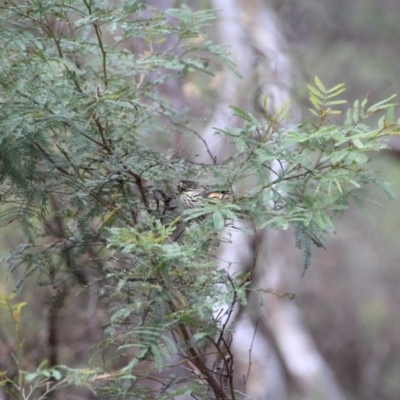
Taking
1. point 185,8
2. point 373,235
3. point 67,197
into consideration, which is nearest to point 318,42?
point 373,235

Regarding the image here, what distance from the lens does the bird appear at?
1.80 m

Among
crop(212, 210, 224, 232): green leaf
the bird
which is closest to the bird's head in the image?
the bird

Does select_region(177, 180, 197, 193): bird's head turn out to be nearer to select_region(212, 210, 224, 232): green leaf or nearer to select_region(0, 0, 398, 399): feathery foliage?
select_region(0, 0, 398, 399): feathery foliage

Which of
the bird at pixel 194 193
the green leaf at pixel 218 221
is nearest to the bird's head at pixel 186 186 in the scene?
the bird at pixel 194 193

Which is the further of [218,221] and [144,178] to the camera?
[144,178]

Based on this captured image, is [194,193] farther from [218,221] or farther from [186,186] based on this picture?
[218,221]

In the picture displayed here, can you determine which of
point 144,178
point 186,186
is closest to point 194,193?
point 186,186

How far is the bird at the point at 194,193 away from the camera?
1796 millimetres

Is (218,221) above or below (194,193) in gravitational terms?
below

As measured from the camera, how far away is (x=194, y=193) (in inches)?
73.0

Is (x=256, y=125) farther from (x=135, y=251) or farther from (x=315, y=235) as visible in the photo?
(x=135, y=251)

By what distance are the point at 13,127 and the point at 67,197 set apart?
0.32 metres

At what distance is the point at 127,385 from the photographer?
167 cm

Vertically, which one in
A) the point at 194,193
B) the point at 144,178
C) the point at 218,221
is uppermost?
the point at 144,178
